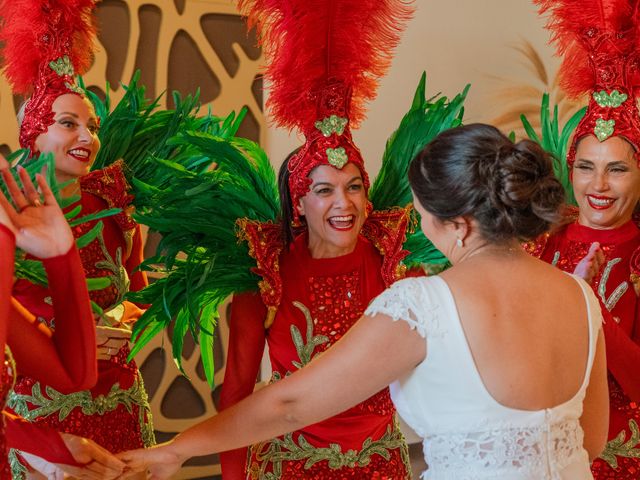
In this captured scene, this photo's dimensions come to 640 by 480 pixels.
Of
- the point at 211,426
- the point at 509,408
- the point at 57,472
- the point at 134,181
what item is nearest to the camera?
the point at 509,408

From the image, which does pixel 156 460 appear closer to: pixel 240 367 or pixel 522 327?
pixel 240 367

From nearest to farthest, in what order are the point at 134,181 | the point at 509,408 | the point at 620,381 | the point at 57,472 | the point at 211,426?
the point at 509,408, the point at 211,426, the point at 57,472, the point at 620,381, the point at 134,181

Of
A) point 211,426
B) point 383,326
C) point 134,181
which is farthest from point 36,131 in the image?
point 383,326

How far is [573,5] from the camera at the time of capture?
2922 mm

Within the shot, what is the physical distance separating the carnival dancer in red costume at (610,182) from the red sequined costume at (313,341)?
20.6 inches

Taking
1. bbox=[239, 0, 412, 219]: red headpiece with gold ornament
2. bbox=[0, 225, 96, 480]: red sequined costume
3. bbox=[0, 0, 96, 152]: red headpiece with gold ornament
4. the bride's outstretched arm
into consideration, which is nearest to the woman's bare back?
the bride's outstretched arm

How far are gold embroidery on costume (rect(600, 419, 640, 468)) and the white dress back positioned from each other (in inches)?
→ 34.1

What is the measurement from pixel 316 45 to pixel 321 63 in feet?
0.19

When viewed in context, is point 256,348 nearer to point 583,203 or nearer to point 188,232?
point 188,232

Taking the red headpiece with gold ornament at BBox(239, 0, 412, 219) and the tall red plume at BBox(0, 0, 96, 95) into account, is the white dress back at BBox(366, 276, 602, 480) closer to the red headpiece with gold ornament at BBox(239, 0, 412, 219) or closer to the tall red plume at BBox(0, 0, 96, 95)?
the red headpiece with gold ornament at BBox(239, 0, 412, 219)

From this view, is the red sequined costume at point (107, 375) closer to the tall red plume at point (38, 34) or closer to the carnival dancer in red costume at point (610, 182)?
the tall red plume at point (38, 34)

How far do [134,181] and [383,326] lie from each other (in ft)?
→ 4.64

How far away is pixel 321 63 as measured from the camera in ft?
9.11

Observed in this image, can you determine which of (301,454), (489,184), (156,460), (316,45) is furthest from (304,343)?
(489,184)
